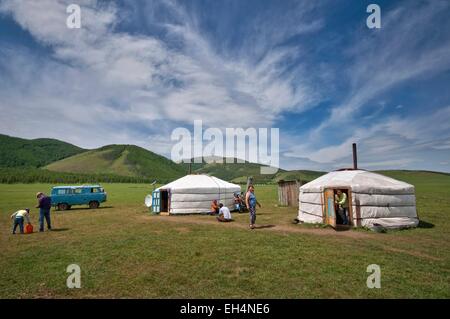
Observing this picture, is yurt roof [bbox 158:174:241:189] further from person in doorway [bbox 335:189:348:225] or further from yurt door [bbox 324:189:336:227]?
person in doorway [bbox 335:189:348:225]

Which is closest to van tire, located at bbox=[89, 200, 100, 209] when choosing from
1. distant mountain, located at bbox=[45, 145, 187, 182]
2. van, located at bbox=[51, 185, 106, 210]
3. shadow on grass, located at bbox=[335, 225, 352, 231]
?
van, located at bbox=[51, 185, 106, 210]

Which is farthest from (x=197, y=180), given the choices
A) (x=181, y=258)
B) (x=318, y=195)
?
(x=181, y=258)

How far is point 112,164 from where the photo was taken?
171m

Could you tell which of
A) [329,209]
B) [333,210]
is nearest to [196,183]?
[329,209]

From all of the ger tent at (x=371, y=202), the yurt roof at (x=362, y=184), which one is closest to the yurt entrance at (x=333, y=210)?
the ger tent at (x=371, y=202)

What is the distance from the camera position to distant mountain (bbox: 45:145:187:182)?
506 feet

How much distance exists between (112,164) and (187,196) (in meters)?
171

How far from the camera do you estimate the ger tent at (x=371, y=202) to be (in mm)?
11148

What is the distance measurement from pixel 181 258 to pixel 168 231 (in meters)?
4.09

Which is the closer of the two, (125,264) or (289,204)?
(125,264)

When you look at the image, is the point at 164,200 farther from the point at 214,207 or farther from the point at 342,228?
the point at 342,228

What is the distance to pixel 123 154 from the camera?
19188 centimetres

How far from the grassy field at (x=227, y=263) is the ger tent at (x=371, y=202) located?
747 mm
